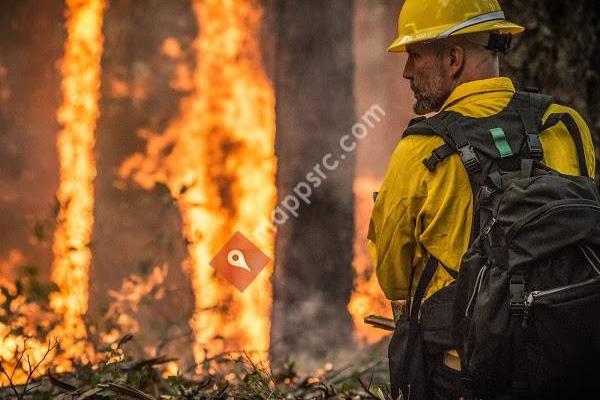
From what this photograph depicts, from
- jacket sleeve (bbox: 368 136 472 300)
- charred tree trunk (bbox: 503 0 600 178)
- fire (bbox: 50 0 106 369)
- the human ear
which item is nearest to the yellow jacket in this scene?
jacket sleeve (bbox: 368 136 472 300)

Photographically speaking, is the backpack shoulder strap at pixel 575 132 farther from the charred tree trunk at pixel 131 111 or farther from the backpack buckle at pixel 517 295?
the charred tree trunk at pixel 131 111

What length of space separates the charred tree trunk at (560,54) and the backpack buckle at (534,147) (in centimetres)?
200

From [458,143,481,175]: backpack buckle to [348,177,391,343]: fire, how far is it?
242 inches

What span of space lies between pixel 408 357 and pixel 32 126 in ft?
32.9

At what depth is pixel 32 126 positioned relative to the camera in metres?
12.7

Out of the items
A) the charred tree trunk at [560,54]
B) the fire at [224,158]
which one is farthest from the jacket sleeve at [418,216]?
the fire at [224,158]

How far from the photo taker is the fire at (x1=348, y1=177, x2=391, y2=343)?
9.80 metres

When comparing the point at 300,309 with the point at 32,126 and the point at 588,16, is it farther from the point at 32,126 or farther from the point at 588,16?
the point at 588,16

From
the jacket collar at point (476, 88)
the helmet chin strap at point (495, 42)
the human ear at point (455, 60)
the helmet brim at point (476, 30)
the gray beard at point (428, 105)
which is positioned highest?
the helmet brim at point (476, 30)

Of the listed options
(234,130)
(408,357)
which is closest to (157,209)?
(234,130)

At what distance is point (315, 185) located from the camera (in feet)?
34.5

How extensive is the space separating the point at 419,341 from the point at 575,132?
0.91 meters

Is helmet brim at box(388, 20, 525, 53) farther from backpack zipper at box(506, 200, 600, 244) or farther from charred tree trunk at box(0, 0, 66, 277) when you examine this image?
charred tree trunk at box(0, 0, 66, 277)

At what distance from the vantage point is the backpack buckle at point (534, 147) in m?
3.33
